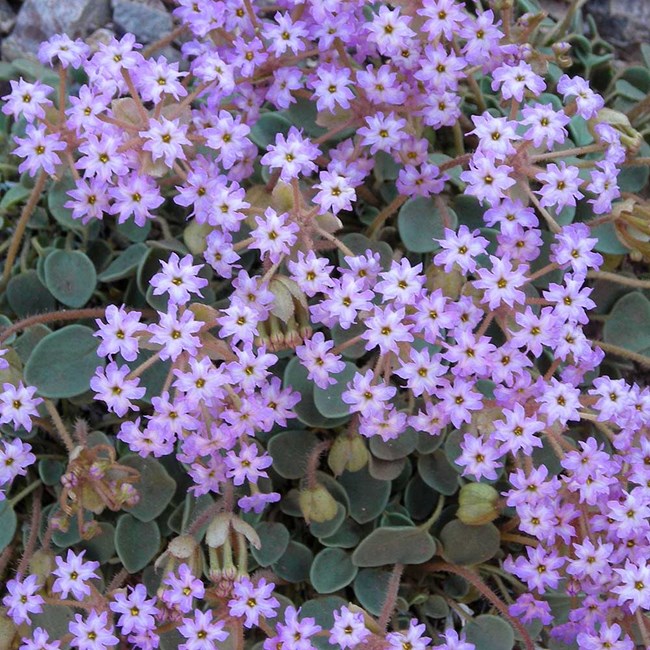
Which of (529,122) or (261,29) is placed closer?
(529,122)

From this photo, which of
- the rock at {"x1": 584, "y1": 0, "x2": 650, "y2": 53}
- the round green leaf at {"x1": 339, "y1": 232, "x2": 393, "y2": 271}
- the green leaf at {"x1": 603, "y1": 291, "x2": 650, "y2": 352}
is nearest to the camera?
the round green leaf at {"x1": 339, "y1": 232, "x2": 393, "y2": 271}

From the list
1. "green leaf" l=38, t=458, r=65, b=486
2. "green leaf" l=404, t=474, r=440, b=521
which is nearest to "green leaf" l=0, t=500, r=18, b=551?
"green leaf" l=38, t=458, r=65, b=486

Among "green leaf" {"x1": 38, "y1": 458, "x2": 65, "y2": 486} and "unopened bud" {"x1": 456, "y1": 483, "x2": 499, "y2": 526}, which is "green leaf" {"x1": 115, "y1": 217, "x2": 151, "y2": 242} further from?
"unopened bud" {"x1": 456, "y1": 483, "x2": 499, "y2": 526}

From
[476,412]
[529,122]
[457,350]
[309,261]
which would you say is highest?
[529,122]

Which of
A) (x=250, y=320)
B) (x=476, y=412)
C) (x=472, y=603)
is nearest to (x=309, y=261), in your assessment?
(x=250, y=320)

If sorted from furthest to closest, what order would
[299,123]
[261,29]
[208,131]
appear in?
[299,123]
[261,29]
[208,131]

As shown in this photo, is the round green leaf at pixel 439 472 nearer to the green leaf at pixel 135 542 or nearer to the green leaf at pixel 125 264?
the green leaf at pixel 135 542

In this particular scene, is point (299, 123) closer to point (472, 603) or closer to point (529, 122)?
point (529, 122)

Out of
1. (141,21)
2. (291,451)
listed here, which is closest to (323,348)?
(291,451)
